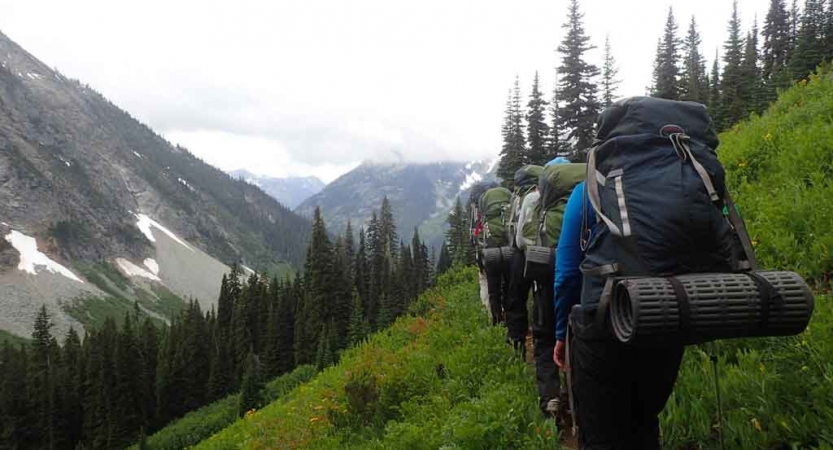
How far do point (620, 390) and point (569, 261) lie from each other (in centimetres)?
83

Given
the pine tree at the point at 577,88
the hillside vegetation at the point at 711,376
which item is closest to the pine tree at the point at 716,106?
the pine tree at the point at 577,88

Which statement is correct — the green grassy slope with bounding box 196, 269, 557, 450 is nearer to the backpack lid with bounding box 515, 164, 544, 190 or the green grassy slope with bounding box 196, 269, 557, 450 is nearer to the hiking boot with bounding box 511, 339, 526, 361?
the hiking boot with bounding box 511, 339, 526, 361

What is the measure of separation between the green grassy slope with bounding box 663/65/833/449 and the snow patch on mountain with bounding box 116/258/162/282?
599 ft

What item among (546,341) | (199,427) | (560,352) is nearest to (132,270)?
(199,427)

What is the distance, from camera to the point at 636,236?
2338 millimetres

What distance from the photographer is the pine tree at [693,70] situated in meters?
44.7

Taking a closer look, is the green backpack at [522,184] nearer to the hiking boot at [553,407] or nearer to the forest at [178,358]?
the hiking boot at [553,407]

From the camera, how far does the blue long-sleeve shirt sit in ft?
9.83

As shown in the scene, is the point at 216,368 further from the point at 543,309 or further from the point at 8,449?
the point at 543,309

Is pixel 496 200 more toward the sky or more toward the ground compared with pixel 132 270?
more toward the sky

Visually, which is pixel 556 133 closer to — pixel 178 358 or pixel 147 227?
pixel 178 358

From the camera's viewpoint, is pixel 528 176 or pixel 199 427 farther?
pixel 199 427

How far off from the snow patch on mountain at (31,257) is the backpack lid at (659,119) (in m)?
163

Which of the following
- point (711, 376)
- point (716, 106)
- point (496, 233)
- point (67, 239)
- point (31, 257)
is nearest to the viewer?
point (711, 376)
